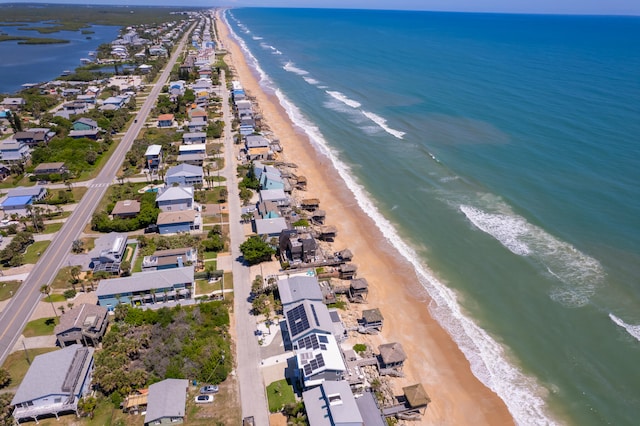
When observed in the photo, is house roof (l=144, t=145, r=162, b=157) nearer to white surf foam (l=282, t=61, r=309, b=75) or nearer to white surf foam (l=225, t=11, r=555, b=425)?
white surf foam (l=225, t=11, r=555, b=425)

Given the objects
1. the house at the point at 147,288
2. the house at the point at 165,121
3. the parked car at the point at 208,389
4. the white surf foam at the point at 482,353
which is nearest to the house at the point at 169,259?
the house at the point at 147,288

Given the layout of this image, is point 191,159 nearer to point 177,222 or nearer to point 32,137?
point 177,222

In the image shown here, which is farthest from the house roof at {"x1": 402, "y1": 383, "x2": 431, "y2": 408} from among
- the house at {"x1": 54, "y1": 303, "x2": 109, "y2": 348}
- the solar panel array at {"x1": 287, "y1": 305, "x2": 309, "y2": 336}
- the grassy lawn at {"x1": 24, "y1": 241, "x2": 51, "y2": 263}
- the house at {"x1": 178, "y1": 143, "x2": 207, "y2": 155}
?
the house at {"x1": 178, "y1": 143, "x2": 207, "y2": 155}

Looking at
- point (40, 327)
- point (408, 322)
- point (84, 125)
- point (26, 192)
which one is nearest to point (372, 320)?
point (408, 322)

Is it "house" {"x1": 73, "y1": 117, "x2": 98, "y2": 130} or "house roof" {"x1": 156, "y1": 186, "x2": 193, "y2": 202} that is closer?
"house roof" {"x1": 156, "y1": 186, "x2": 193, "y2": 202}

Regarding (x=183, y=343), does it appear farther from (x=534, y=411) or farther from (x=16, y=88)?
(x=16, y=88)

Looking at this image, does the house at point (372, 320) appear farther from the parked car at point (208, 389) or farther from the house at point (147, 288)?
the house at point (147, 288)

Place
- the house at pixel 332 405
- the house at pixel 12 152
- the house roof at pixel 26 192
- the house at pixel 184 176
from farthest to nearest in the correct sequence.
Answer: the house at pixel 12 152 → the house at pixel 184 176 → the house roof at pixel 26 192 → the house at pixel 332 405
